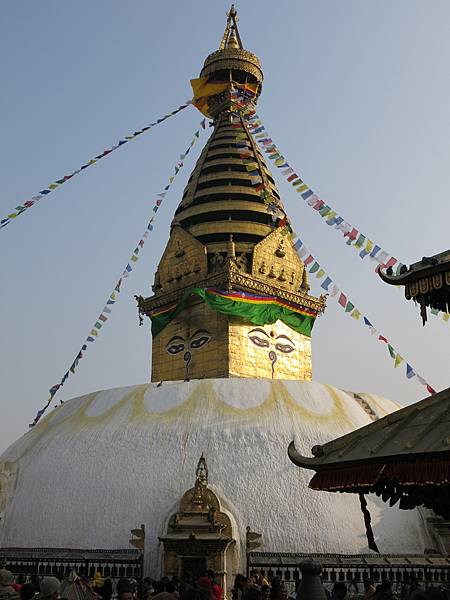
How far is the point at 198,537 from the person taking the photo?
12.2 m

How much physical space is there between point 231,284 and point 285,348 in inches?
124

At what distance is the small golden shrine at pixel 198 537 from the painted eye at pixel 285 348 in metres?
10.1

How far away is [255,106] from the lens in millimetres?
28016

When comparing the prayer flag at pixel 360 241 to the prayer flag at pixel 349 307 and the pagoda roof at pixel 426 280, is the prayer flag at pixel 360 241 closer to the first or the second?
the prayer flag at pixel 349 307

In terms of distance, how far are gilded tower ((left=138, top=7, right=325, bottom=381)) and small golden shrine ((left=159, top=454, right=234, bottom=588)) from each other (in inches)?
334

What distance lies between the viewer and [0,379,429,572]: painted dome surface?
1300 cm

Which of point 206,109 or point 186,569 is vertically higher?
point 206,109

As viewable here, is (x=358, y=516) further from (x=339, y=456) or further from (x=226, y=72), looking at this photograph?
(x=226, y=72)

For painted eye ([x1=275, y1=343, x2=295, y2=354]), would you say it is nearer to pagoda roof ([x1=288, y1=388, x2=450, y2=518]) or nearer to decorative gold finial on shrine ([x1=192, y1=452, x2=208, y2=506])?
decorative gold finial on shrine ([x1=192, y1=452, x2=208, y2=506])

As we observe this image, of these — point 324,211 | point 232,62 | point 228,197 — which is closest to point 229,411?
point 324,211

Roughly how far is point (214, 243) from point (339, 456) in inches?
720

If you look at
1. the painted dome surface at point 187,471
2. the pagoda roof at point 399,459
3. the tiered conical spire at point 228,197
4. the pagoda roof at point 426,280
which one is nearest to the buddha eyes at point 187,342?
the tiered conical spire at point 228,197

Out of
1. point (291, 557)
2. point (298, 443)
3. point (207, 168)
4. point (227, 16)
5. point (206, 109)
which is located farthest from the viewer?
point (227, 16)

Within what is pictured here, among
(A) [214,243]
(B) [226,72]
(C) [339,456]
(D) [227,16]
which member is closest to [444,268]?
(C) [339,456]
